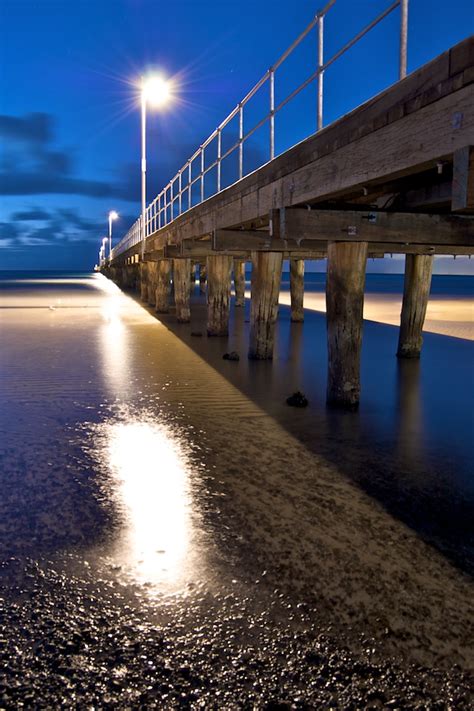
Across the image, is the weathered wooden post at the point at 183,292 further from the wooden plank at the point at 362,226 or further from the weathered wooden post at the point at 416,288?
the wooden plank at the point at 362,226

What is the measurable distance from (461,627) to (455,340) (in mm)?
15043

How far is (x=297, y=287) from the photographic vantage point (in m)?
22.0

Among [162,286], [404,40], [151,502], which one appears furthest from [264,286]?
[162,286]

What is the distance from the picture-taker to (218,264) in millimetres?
16766

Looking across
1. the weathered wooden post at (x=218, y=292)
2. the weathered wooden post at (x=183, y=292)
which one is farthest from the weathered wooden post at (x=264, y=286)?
the weathered wooden post at (x=183, y=292)

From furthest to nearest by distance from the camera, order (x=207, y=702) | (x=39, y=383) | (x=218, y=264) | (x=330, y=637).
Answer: (x=218, y=264)
(x=39, y=383)
(x=330, y=637)
(x=207, y=702)

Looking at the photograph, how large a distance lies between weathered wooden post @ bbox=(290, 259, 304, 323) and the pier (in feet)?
17.8

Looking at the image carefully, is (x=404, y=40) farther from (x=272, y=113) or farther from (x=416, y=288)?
(x=416, y=288)

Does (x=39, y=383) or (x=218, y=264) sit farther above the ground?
(x=218, y=264)

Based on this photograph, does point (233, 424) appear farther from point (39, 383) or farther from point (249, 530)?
point (39, 383)

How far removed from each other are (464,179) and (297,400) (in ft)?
16.7

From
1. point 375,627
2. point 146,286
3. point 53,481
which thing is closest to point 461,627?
point 375,627

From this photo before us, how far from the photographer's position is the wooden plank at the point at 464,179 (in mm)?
4426

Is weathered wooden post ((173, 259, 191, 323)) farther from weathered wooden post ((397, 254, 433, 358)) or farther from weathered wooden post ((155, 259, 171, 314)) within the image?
weathered wooden post ((397, 254, 433, 358))
